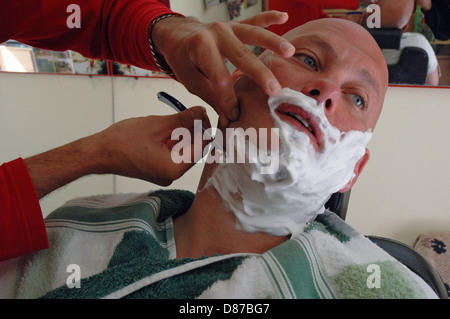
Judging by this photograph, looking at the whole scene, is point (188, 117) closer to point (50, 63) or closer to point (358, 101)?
point (358, 101)

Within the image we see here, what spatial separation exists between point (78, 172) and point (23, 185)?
105 mm

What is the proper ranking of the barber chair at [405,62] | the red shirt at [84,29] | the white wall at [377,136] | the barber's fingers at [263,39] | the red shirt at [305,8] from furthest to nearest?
the white wall at [377,136] → the barber chair at [405,62] → the red shirt at [305,8] → the red shirt at [84,29] → the barber's fingers at [263,39]

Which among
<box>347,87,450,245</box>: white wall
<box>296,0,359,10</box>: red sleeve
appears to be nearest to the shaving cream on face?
<box>296,0,359,10</box>: red sleeve

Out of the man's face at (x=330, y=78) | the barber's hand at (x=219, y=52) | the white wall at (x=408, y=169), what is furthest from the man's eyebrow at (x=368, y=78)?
the white wall at (x=408, y=169)

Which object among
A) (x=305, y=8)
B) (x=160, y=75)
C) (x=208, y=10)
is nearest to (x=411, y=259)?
(x=305, y=8)

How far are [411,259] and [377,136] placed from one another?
1.91ft

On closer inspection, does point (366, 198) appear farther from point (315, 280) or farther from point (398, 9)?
point (315, 280)

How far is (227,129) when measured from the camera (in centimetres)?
69

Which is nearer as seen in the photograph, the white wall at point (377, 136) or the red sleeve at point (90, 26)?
the red sleeve at point (90, 26)

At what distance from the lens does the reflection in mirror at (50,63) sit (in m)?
1.26

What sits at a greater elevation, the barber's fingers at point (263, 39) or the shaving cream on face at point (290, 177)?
the barber's fingers at point (263, 39)

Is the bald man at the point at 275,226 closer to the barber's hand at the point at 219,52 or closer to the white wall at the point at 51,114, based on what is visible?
the barber's hand at the point at 219,52

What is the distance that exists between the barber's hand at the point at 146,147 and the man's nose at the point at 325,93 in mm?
245

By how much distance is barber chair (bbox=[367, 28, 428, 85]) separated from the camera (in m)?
1.08
